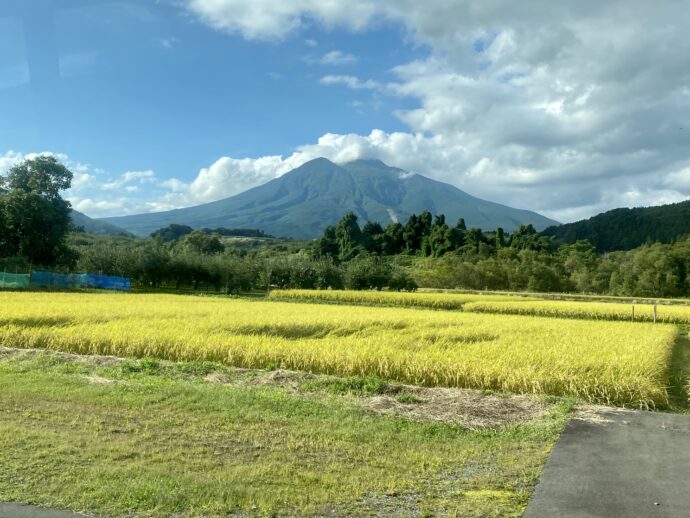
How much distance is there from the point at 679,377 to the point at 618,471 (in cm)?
817

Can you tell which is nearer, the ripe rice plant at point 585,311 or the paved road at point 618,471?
the paved road at point 618,471

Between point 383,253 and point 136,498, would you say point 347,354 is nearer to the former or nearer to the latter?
point 136,498

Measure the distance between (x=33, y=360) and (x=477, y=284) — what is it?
5997 cm

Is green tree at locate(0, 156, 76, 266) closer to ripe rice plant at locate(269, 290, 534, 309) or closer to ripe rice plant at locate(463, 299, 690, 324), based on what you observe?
ripe rice plant at locate(269, 290, 534, 309)

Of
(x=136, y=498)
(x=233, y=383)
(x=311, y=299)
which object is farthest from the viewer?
(x=311, y=299)

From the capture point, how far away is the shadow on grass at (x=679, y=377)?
8.88 m

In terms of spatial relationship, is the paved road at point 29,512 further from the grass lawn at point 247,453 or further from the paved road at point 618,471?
the paved road at point 618,471

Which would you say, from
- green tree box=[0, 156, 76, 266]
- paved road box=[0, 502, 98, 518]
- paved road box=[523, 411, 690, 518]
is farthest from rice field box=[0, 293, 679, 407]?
green tree box=[0, 156, 76, 266]

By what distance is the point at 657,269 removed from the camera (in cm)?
5956

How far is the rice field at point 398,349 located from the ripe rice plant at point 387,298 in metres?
20.8

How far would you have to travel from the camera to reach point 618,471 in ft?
16.3

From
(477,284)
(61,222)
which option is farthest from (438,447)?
(477,284)

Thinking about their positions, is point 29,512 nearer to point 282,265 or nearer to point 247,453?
point 247,453

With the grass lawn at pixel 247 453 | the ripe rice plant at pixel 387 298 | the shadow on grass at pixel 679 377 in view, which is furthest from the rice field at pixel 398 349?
the ripe rice plant at pixel 387 298
